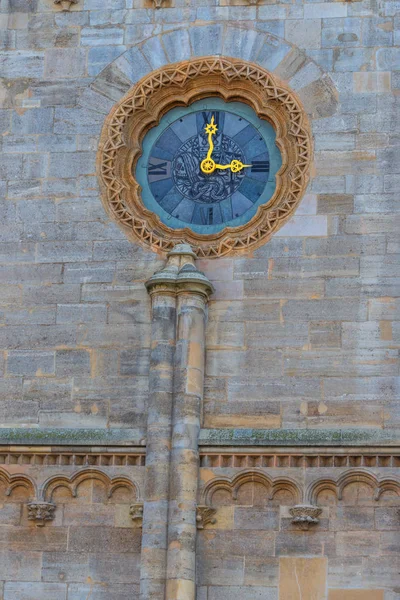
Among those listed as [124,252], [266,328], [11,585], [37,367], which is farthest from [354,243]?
[11,585]

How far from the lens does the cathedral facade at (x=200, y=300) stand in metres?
19.1

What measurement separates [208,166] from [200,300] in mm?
1846

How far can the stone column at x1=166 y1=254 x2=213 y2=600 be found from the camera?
1889 cm

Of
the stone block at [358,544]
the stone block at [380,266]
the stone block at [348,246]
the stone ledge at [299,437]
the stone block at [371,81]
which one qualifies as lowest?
the stone block at [358,544]

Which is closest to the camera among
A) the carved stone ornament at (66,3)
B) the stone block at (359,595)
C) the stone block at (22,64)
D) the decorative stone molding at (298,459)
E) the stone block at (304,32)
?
the stone block at (359,595)

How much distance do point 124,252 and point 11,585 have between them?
13.6 feet

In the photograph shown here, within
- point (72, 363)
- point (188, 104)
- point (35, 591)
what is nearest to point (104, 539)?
point (35, 591)

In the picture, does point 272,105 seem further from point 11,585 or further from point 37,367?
point 11,585

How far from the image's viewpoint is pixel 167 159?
2100 cm

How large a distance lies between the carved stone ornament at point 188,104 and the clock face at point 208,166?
0.14 metres

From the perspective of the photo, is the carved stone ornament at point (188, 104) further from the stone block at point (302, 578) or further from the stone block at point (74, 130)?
the stone block at point (302, 578)

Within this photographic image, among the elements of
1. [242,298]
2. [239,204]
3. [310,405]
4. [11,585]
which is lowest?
[11,585]

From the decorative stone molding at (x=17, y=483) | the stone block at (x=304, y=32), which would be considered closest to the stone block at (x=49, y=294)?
the decorative stone molding at (x=17, y=483)

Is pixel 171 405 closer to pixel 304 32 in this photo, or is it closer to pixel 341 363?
pixel 341 363
